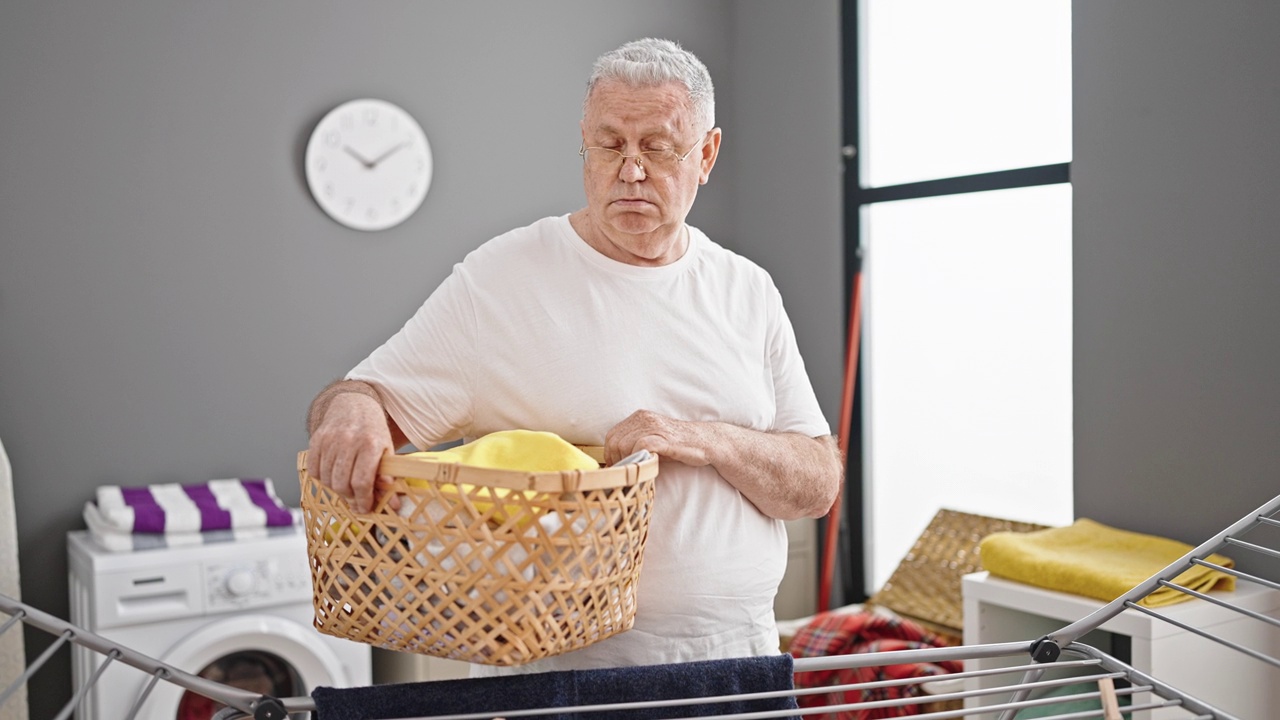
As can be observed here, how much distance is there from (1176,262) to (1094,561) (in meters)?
0.72

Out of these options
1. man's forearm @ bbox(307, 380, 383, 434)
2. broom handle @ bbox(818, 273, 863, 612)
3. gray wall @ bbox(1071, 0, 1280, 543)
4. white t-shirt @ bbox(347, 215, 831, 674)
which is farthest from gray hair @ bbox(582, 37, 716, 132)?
broom handle @ bbox(818, 273, 863, 612)

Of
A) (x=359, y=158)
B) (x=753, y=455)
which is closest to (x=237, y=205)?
(x=359, y=158)

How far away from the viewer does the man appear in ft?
4.15

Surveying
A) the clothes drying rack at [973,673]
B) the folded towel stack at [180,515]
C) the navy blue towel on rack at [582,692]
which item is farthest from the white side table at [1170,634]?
the folded towel stack at [180,515]

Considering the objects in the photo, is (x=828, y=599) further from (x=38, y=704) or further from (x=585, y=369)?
(x=585, y=369)

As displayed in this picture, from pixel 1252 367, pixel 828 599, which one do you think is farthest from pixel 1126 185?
pixel 828 599

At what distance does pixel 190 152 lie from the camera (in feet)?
10.2

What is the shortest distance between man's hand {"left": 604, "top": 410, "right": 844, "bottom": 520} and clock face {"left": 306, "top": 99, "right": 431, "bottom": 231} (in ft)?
7.30

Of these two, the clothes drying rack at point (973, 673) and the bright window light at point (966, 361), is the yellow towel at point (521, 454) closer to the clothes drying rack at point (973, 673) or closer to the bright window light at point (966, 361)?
the clothes drying rack at point (973, 673)

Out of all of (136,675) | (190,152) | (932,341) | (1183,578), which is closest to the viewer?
(1183,578)

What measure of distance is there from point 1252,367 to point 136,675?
254cm

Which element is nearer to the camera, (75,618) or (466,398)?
(466,398)

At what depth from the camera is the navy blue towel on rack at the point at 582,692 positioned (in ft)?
3.41

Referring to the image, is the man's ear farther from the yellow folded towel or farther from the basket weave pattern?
the basket weave pattern
